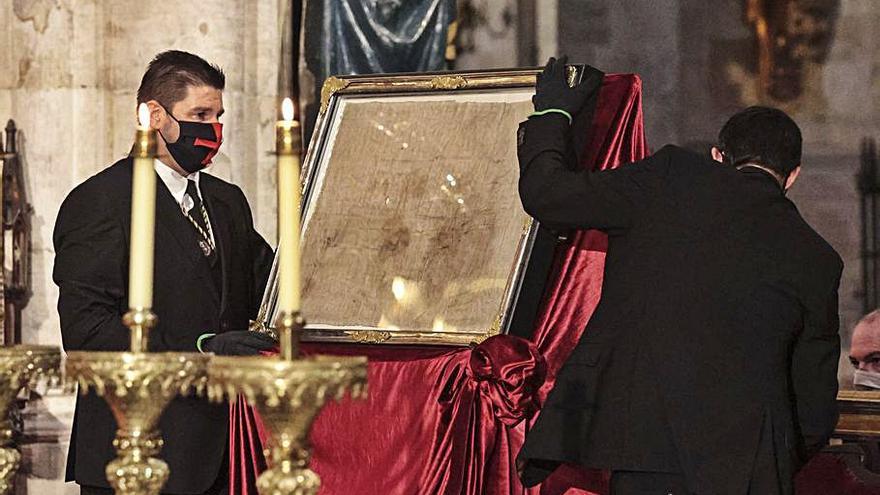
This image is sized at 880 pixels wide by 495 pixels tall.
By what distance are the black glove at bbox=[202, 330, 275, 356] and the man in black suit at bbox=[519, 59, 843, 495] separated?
2.04 feet

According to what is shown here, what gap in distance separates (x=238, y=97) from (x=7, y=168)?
2.99 feet

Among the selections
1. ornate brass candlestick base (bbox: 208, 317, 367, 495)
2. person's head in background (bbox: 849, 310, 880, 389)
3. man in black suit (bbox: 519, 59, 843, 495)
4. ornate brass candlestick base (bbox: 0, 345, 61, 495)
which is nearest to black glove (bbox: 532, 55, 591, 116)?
man in black suit (bbox: 519, 59, 843, 495)

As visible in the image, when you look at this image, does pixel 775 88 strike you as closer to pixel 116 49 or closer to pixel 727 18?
pixel 727 18

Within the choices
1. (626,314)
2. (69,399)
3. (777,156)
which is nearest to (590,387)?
(626,314)

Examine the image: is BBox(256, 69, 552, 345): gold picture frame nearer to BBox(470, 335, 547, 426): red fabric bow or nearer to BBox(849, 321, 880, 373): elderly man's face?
BBox(470, 335, 547, 426): red fabric bow

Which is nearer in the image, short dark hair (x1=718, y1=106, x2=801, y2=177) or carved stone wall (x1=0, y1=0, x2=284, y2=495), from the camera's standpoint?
short dark hair (x1=718, y1=106, x2=801, y2=177)

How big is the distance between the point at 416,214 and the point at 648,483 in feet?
3.40

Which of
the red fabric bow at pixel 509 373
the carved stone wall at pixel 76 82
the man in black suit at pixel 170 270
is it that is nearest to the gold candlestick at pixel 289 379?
the man in black suit at pixel 170 270

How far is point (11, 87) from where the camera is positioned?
6.17 meters

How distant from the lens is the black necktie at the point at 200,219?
3.99m

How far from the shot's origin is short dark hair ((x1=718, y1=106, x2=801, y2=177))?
362 centimetres

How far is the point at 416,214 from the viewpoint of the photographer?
13.7 feet

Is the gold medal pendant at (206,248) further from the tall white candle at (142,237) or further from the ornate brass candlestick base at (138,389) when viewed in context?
the tall white candle at (142,237)

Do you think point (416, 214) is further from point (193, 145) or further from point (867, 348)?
point (867, 348)
